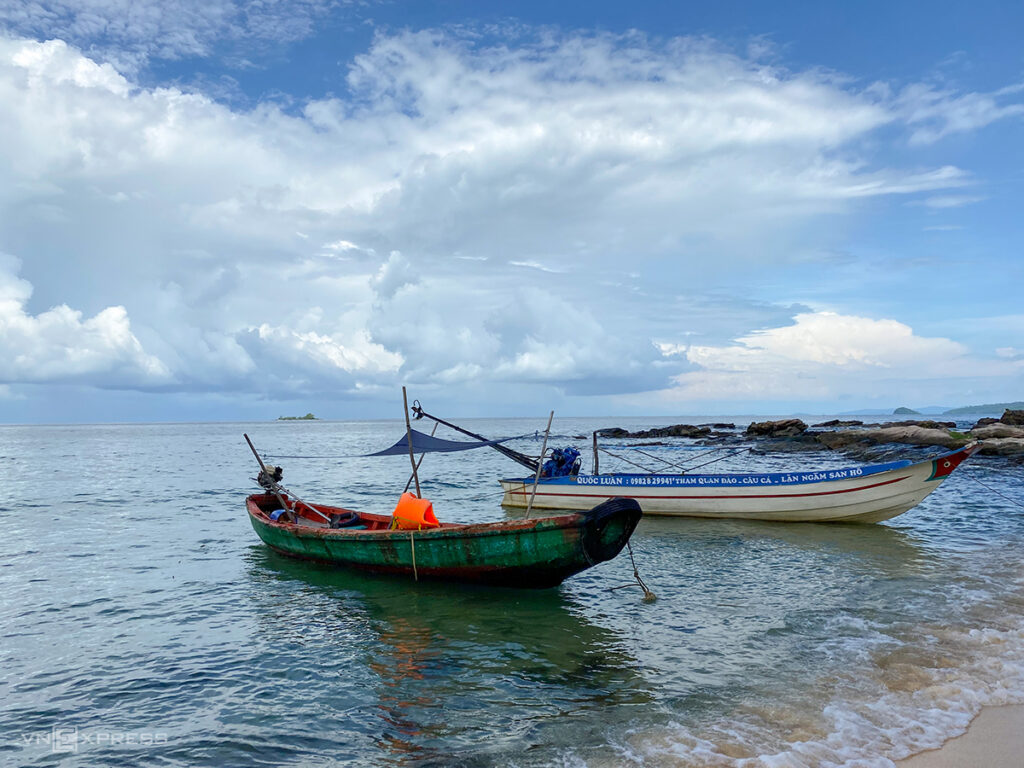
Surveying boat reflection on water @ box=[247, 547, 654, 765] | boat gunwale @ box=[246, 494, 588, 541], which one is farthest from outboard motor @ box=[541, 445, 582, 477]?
boat reflection on water @ box=[247, 547, 654, 765]

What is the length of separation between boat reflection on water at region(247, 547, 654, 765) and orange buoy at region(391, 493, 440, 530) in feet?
4.38

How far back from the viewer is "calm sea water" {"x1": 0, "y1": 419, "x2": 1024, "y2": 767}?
22.8 feet

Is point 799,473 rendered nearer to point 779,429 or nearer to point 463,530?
point 463,530

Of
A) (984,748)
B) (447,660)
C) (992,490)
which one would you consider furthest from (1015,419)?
(447,660)

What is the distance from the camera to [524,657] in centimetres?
948

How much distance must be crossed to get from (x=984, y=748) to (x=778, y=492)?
46.5ft

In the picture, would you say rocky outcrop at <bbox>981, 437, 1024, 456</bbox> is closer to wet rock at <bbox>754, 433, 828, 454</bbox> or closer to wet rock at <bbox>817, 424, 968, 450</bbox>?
wet rock at <bbox>817, 424, 968, 450</bbox>

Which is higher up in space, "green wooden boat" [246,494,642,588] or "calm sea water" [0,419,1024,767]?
"green wooden boat" [246,494,642,588]

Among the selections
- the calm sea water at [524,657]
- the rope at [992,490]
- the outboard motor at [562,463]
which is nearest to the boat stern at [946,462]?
the calm sea water at [524,657]

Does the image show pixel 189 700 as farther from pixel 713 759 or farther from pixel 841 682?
pixel 841 682

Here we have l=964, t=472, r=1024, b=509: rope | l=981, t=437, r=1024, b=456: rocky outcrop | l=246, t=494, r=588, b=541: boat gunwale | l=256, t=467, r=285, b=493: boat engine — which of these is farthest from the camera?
l=981, t=437, r=1024, b=456: rocky outcrop

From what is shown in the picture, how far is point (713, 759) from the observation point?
6184 mm

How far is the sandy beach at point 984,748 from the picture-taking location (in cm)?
598

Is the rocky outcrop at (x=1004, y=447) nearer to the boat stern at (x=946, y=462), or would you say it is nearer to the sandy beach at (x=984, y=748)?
the boat stern at (x=946, y=462)
